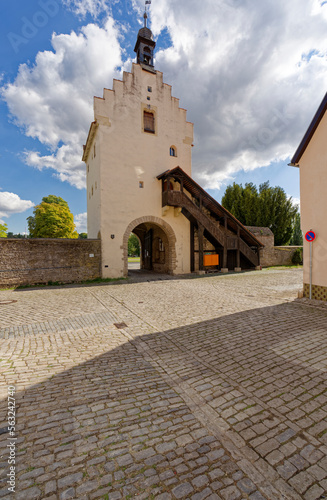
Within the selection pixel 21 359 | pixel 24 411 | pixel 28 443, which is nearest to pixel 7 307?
pixel 21 359

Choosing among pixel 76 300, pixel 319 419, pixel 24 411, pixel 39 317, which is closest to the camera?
pixel 319 419

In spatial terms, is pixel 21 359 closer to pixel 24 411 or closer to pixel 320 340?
pixel 24 411

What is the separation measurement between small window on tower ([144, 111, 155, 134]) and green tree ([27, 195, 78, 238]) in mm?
20455

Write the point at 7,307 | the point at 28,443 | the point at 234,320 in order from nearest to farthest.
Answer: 1. the point at 28,443
2. the point at 234,320
3. the point at 7,307

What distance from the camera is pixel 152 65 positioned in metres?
17.5

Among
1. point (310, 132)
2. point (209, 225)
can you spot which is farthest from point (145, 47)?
point (310, 132)

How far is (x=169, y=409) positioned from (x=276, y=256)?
21723 millimetres

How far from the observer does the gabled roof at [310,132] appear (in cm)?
761

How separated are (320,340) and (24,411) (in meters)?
5.31

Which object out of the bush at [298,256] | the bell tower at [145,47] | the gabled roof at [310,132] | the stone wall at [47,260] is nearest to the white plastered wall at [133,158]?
the stone wall at [47,260]

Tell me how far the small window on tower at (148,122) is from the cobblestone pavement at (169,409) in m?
15.4

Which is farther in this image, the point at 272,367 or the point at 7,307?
the point at 7,307

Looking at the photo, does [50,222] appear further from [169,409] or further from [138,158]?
[169,409]

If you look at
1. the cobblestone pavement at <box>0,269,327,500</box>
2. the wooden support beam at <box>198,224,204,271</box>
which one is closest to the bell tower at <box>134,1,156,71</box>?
the wooden support beam at <box>198,224,204,271</box>
